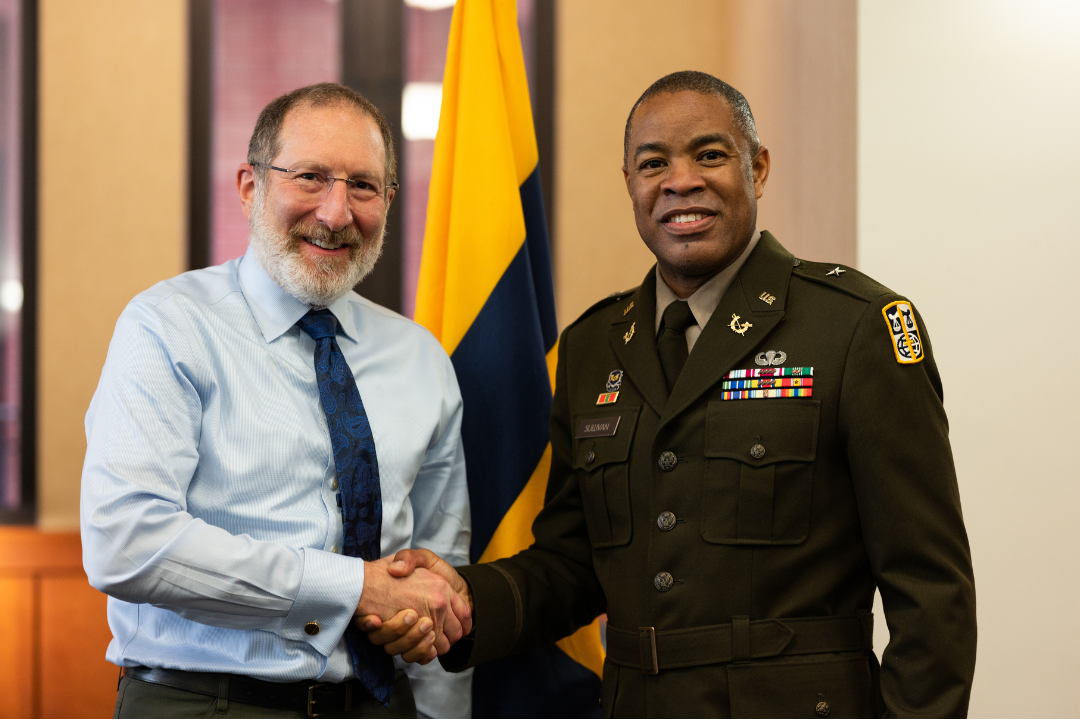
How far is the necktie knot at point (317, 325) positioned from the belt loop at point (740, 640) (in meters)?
0.87

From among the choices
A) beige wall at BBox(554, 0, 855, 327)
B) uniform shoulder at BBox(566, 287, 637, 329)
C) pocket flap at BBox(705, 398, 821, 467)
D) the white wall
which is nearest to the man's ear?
uniform shoulder at BBox(566, 287, 637, 329)

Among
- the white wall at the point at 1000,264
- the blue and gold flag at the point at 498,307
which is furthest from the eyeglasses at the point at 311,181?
the white wall at the point at 1000,264

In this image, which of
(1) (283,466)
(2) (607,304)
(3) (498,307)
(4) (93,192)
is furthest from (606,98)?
(1) (283,466)

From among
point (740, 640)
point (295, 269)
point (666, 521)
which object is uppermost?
point (295, 269)

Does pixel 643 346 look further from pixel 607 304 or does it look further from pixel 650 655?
pixel 650 655

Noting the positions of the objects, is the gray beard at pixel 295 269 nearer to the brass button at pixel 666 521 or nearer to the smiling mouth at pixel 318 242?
the smiling mouth at pixel 318 242

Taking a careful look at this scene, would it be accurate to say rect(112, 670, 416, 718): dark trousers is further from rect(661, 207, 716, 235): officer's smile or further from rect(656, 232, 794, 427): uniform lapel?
rect(661, 207, 716, 235): officer's smile

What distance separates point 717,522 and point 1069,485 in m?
0.98

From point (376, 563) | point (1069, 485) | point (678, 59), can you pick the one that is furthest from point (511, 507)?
point (678, 59)

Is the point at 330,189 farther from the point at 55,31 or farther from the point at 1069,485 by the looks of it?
the point at 55,31

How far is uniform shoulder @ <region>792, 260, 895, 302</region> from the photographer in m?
1.43

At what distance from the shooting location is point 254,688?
4.53 feet

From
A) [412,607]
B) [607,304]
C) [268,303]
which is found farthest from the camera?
[607,304]

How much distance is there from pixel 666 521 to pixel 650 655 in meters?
0.22
